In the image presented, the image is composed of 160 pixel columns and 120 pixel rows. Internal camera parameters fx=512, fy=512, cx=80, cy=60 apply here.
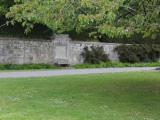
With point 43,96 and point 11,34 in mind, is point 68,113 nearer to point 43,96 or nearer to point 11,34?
point 43,96

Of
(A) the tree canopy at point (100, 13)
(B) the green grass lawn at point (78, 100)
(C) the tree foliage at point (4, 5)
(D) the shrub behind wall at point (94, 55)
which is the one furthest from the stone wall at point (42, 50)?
(A) the tree canopy at point (100, 13)

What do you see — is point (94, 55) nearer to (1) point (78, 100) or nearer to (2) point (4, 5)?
(2) point (4, 5)

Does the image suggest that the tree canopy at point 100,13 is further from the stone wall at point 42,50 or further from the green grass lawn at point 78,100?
the stone wall at point 42,50

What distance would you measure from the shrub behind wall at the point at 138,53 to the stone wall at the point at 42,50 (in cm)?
198

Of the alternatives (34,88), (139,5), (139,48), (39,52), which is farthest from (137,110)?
(139,48)

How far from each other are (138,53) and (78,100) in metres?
24.6

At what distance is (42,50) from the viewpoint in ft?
111

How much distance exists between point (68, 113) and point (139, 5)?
4.04 metres

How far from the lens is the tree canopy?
1229 cm

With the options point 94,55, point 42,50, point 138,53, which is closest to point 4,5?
point 42,50

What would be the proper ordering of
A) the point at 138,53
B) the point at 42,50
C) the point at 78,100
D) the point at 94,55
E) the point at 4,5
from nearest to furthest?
the point at 78,100, the point at 4,5, the point at 42,50, the point at 94,55, the point at 138,53

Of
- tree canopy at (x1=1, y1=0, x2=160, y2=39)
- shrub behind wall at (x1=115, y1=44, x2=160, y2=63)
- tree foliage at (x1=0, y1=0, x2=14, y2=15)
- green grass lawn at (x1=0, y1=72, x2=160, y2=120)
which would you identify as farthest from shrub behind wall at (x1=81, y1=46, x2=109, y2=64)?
tree canopy at (x1=1, y1=0, x2=160, y2=39)

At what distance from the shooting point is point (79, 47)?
119 feet

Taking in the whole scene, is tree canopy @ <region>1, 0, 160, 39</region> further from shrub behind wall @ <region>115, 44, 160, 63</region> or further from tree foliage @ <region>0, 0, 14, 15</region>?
shrub behind wall @ <region>115, 44, 160, 63</region>
